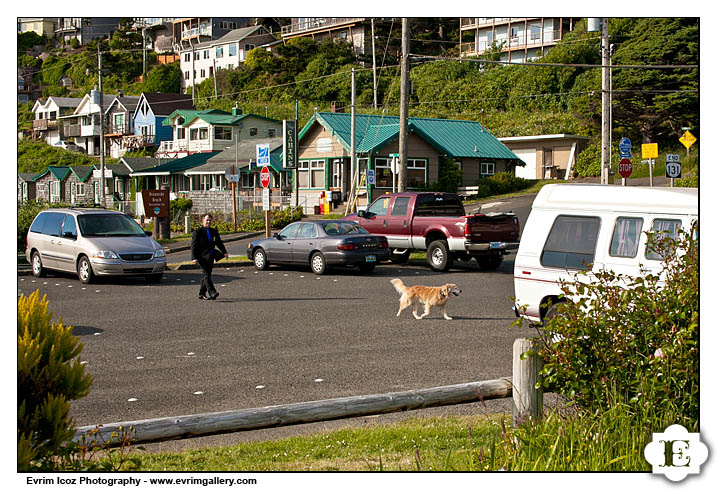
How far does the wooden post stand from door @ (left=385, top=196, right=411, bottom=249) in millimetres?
18197

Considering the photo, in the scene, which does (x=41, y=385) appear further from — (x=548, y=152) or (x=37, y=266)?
(x=548, y=152)

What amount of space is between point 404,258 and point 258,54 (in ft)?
144

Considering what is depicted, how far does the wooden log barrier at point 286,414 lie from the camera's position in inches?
202

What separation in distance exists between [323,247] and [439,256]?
10.9ft

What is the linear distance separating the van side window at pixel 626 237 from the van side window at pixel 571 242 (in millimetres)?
257

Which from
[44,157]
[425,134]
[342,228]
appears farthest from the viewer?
[44,157]

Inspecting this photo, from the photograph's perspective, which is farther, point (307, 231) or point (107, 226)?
point (307, 231)

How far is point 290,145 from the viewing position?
156 ft

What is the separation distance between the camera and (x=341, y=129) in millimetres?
49812

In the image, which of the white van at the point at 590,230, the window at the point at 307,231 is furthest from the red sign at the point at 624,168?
the white van at the point at 590,230

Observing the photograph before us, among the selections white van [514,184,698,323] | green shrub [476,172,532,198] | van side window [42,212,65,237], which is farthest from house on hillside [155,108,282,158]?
white van [514,184,698,323]

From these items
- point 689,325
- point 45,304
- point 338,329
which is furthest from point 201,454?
point 338,329

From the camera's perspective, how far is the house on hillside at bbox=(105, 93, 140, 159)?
7875cm

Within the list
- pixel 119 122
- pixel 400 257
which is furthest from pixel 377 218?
pixel 119 122
